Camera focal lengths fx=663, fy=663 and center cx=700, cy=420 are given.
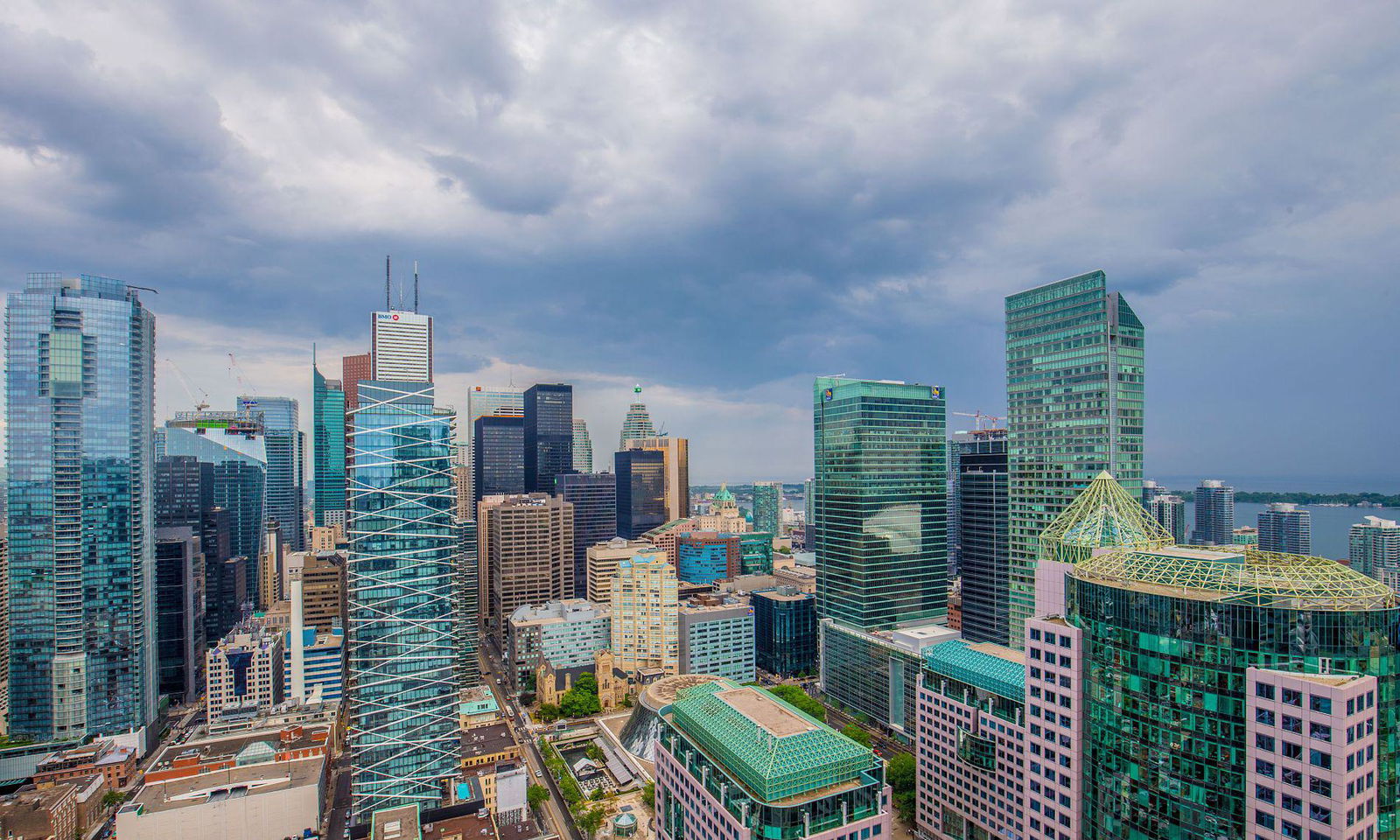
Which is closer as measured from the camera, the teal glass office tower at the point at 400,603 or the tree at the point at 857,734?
the teal glass office tower at the point at 400,603

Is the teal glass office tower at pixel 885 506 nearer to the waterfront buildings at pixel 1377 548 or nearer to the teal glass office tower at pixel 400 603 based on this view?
the teal glass office tower at pixel 400 603

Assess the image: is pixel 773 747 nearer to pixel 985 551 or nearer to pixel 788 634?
pixel 985 551

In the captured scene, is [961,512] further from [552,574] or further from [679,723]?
[552,574]

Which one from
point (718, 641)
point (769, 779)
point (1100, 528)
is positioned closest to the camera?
point (769, 779)

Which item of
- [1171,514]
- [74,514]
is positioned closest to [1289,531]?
[1171,514]

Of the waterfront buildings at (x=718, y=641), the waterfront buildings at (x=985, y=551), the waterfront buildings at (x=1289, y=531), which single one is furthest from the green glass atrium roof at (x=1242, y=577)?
the waterfront buildings at (x=1289, y=531)

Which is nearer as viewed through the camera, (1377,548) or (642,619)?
(642,619)

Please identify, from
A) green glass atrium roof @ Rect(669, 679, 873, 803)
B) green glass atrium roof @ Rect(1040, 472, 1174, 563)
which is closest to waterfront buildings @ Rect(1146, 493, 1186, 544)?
green glass atrium roof @ Rect(1040, 472, 1174, 563)
